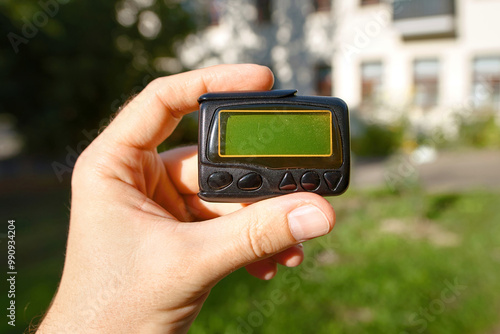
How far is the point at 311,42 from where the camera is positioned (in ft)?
49.4

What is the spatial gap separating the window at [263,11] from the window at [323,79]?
104 inches

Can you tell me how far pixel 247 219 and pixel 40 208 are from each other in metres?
8.12

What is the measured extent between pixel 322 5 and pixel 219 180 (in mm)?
15271

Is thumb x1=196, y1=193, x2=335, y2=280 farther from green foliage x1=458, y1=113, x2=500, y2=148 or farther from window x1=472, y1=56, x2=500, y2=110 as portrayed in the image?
window x1=472, y1=56, x2=500, y2=110

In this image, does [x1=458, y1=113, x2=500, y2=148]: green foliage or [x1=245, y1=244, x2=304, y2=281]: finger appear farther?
[x1=458, y1=113, x2=500, y2=148]: green foliage

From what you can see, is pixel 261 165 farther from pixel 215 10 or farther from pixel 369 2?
pixel 369 2

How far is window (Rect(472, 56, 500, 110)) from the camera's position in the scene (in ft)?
47.3

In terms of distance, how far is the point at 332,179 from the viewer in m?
1.52

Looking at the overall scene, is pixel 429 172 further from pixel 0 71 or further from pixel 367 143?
pixel 0 71

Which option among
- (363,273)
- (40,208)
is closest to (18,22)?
(40,208)

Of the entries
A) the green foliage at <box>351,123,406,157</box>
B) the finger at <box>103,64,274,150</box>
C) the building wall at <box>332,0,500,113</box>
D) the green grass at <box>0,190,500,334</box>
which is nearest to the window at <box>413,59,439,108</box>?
the building wall at <box>332,0,500,113</box>

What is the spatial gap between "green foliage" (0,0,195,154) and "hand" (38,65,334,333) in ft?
22.5

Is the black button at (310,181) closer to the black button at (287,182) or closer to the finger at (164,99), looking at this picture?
the black button at (287,182)

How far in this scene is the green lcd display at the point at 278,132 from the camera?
1.52 m
